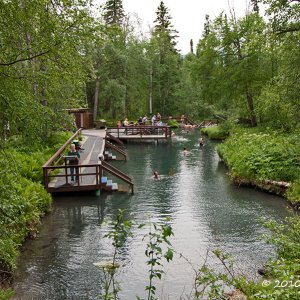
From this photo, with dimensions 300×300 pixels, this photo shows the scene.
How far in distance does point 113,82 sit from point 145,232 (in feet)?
116

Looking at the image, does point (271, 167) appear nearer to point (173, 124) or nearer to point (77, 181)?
point (77, 181)

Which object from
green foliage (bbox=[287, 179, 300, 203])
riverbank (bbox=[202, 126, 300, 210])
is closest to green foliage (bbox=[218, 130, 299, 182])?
riverbank (bbox=[202, 126, 300, 210])

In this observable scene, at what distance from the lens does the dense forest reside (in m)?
6.65

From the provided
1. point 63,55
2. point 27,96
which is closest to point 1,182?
point 27,96

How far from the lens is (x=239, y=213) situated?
50.2 ft

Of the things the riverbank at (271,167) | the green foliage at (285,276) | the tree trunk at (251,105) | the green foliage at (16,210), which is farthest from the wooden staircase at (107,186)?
the tree trunk at (251,105)

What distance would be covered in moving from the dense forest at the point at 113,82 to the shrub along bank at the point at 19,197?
4 centimetres

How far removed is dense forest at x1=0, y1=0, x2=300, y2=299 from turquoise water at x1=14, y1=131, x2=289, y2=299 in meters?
0.86

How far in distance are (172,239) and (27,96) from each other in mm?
7568

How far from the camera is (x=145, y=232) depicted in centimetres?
1325

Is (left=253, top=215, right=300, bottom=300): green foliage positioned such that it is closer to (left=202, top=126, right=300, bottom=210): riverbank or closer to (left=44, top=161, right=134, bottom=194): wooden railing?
(left=202, top=126, right=300, bottom=210): riverbank

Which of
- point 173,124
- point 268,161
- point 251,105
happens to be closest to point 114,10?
point 173,124

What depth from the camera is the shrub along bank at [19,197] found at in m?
6.96

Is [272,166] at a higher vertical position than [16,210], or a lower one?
lower
